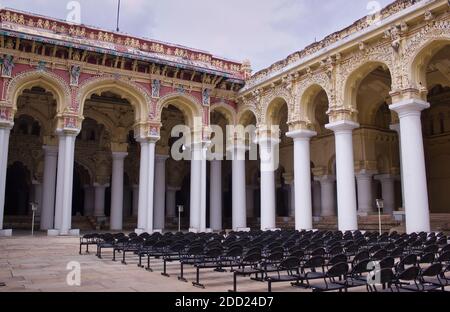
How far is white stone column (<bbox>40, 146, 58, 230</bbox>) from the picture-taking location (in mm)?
21328

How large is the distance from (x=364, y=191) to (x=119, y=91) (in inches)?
560

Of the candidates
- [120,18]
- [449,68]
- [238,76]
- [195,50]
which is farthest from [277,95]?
[120,18]

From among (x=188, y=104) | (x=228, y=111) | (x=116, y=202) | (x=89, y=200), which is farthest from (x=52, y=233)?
(x=228, y=111)

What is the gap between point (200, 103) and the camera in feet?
73.4

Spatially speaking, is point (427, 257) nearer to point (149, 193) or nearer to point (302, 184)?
point (302, 184)

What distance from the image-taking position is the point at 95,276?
8508mm

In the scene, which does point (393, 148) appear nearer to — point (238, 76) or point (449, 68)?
point (449, 68)

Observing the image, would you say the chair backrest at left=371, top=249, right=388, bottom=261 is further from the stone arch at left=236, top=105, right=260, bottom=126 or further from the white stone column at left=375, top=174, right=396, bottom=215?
the white stone column at left=375, top=174, right=396, bottom=215

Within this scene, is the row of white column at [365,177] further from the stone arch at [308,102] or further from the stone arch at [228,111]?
the stone arch at [228,111]

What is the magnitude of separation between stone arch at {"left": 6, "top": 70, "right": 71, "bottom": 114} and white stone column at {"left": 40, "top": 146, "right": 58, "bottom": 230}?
423 centimetres

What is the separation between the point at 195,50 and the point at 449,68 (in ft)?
41.6

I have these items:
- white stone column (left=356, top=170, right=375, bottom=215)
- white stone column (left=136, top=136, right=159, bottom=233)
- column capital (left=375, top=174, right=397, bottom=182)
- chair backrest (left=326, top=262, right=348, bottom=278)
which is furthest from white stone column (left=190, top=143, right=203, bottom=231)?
chair backrest (left=326, top=262, right=348, bottom=278)

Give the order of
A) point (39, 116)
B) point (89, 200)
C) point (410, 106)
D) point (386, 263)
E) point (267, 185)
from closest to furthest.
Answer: point (386, 263) → point (410, 106) → point (267, 185) → point (39, 116) → point (89, 200)

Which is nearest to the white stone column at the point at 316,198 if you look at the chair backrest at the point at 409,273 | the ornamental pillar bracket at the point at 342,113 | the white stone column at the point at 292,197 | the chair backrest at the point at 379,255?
the white stone column at the point at 292,197
